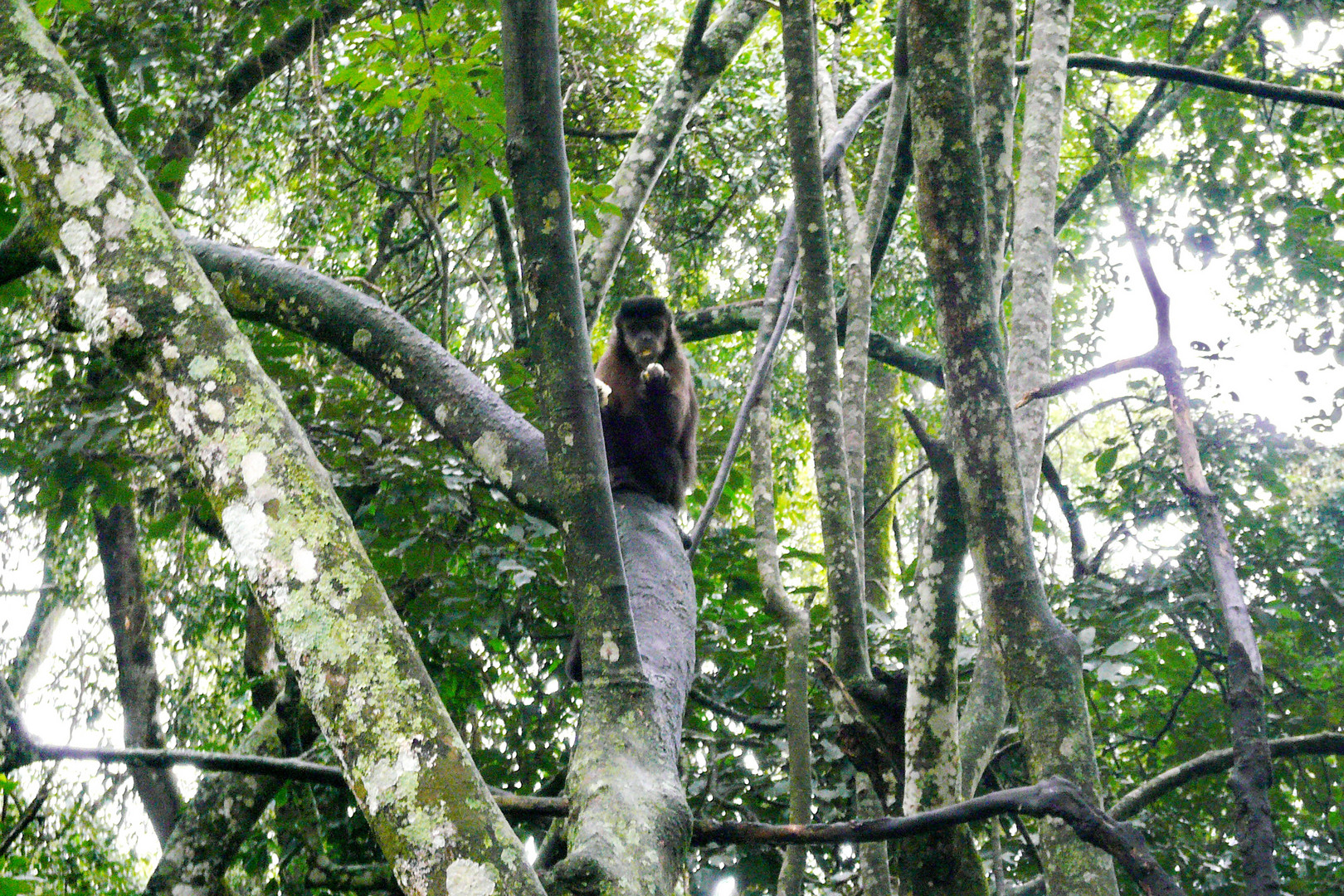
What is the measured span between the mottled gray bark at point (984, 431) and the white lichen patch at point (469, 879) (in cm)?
116

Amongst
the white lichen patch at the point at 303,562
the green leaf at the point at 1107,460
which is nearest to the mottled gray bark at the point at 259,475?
the white lichen patch at the point at 303,562

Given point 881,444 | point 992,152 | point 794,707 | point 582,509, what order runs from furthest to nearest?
point 881,444
point 794,707
point 992,152
point 582,509

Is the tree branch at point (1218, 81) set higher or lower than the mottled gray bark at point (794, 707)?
higher

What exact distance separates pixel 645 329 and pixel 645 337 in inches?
2.8

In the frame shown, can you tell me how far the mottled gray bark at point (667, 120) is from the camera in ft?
12.0

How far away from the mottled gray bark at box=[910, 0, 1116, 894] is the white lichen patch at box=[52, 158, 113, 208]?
164 centimetres

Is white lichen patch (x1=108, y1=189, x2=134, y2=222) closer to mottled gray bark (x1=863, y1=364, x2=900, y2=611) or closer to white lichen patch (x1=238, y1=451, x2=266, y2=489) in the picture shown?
white lichen patch (x1=238, y1=451, x2=266, y2=489)

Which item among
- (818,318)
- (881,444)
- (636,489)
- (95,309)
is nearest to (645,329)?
(636,489)

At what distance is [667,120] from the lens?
3.89m

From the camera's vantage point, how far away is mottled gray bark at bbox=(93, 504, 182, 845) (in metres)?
6.32

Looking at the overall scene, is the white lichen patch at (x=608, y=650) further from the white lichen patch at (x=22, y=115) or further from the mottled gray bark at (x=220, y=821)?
the mottled gray bark at (x=220, y=821)

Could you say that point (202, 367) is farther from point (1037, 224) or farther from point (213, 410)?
point (1037, 224)

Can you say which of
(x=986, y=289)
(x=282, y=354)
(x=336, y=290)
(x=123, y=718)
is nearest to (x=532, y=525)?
(x=282, y=354)

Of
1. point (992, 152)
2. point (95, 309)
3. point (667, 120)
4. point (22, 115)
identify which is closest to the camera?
point (95, 309)
